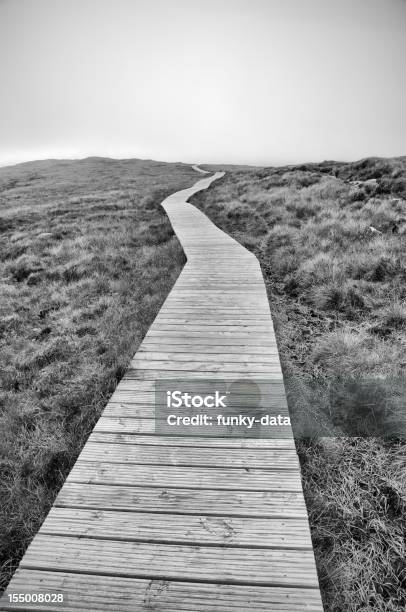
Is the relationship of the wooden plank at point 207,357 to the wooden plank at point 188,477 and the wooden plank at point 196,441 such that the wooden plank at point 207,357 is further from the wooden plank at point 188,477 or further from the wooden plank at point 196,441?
the wooden plank at point 188,477

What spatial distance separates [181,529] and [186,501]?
19cm

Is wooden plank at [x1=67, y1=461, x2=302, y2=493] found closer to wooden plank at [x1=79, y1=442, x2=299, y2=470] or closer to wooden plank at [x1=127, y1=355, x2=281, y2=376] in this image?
wooden plank at [x1=79, y1=442, x2=299, y2=470]

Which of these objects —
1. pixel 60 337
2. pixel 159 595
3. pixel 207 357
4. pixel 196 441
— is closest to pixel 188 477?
pixel 196 441

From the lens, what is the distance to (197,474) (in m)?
2.48

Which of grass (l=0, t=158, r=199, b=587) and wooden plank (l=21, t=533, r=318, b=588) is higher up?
wooden plank (l=21, t=533, r=318, b=588)

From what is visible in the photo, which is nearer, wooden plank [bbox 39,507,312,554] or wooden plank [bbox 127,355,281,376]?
wooden plank [bbox 39,507,312,554]

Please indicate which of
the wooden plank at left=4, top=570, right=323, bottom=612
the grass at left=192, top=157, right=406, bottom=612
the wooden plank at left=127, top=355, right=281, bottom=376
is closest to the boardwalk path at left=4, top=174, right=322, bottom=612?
the wooden plank at left=4, top=570, right=323, bottom=612

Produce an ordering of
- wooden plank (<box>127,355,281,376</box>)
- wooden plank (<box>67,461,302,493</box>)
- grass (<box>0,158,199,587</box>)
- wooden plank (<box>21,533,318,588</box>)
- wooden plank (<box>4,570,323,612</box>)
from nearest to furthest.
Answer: wooden plank (<box>4,570,323,612</box>), wooden plank (<box>21,533,318,588</box>), wooden plank (<box>67,461,302,493</box>), grass (<box>0,158,199,587</box>), wooden plank (<box>127,355,281,376</box>)

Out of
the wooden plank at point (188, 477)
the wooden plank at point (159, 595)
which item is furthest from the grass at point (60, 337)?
the wooden plank at point (159, 595)

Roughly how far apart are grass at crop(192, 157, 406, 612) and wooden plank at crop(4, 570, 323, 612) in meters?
0.45

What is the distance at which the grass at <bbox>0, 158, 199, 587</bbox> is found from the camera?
9.84 feet

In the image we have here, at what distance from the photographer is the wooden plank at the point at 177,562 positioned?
6.03ft

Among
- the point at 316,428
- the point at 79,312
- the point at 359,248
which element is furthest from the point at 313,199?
the point at 316,428

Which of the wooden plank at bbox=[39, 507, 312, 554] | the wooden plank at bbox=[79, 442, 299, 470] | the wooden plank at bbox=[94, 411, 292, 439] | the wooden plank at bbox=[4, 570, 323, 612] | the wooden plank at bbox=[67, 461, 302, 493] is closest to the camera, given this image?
the wooden plank at bbox=[4, 570, 323, 612]
